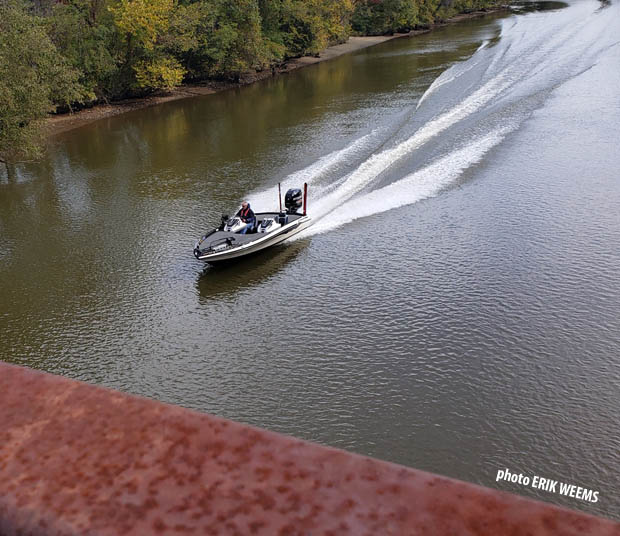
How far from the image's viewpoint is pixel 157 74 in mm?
48188

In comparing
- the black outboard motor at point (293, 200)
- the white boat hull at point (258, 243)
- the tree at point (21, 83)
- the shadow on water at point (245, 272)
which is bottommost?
the shadow on water at point (245, 272)

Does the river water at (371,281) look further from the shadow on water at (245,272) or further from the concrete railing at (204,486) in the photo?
the concrete railing at (204,486)

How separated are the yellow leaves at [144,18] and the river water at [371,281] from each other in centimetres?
1184

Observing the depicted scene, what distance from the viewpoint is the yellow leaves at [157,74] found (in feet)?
158

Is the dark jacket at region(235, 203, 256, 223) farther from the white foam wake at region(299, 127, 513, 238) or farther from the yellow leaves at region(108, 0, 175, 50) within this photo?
the yellow leaves at region(108, 0, 175, 50)

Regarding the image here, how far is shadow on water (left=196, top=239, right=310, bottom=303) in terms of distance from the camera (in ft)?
65.5

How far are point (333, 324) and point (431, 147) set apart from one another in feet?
60.3

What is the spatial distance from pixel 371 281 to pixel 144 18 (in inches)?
1461

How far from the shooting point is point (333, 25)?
70375mm

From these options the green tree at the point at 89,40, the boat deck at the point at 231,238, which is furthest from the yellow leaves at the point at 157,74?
the boat deck at the point at 231,238

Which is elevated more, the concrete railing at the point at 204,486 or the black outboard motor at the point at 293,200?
the concrete railing at the point at 204,486

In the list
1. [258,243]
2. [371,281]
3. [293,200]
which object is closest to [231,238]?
[258,243]

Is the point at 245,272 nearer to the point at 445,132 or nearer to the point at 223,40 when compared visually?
the point at 445,132

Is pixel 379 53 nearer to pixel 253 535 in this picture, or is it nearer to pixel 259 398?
pixel 259 398
